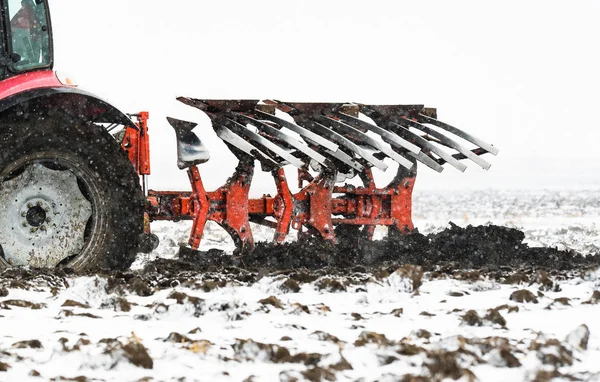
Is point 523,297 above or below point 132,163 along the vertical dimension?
below

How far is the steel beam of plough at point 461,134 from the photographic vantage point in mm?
9289

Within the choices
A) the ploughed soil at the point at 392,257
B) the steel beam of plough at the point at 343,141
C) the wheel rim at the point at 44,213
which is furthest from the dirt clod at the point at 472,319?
the steel beam of plough at the point at 343,141

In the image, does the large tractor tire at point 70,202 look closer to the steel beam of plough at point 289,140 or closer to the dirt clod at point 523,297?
the steel beam of plough at point 289,140

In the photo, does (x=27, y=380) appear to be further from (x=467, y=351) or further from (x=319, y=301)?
(x=319, y=301)

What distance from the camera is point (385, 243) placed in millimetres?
8633

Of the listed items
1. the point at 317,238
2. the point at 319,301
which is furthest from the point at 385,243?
the point at 319,301

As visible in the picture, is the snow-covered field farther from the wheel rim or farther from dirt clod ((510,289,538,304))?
the wheel rim

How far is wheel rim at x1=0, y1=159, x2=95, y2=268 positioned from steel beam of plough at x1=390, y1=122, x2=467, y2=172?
155 inches

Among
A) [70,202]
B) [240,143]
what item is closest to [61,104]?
[70,202]

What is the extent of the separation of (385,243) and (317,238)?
2.26 feet

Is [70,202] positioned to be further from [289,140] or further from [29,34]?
[289,140]

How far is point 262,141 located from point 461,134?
2.60 metres

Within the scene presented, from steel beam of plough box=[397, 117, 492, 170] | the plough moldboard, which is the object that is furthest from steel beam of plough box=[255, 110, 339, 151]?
steel beam of plough box=[397, 117, 492, 170]

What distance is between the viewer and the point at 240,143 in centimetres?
793
